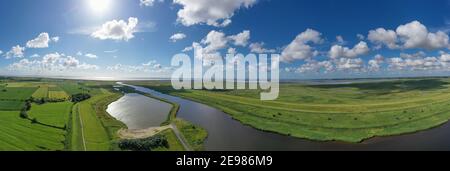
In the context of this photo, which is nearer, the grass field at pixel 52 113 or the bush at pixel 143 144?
the bush at pixel 143 144

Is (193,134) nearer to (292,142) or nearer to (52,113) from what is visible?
(292,142)

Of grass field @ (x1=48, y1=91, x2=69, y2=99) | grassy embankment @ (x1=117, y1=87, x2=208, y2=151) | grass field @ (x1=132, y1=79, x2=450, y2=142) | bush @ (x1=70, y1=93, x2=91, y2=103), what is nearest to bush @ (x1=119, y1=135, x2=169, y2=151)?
grassy embankment @ (x1=117, y1=87, x2=208, y2=151)

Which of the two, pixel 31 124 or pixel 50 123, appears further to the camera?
pixel 50 123

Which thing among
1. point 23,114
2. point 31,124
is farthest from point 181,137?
point 23,114

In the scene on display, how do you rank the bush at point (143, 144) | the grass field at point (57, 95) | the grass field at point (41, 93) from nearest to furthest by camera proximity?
the bush at point (143, 144) → the grass field at point (41, 93) → the grass field at point (57, 95)

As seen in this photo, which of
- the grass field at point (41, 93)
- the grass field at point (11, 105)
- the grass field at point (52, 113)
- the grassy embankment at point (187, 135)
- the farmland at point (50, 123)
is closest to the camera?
the farmland at point (50, 123)

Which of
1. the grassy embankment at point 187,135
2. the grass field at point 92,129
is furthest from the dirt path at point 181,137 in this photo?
the grass field at point 92,129

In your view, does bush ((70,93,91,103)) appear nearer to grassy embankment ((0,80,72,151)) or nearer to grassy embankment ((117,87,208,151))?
grassy embankment ((0,80,72,151))

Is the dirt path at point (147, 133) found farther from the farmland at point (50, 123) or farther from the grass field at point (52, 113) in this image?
the grass field at point (52, 113)

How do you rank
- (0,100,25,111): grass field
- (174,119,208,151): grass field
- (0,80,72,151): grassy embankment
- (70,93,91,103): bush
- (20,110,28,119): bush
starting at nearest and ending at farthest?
1. (0,80,72,151): grassy embankment
2. (174,119,208,151): grass field
3. (20,110,28,119): bush
4. (0,100,25,111): grass field
5. (70,93,91,103): bush
